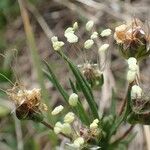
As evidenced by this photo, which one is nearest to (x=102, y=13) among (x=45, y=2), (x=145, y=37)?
(x=45, y=2)

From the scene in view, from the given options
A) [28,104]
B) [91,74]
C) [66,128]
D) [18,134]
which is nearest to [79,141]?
[66,128]

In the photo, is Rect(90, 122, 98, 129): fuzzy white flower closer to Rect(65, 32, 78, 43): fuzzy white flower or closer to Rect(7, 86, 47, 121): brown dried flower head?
Rect(7, 86, 47, 121): brown dried flower head

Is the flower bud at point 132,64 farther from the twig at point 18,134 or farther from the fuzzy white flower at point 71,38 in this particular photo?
the twig at point 18,134

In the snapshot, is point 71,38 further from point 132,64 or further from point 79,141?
point 79,141

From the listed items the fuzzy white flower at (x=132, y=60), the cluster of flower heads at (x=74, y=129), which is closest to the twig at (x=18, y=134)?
the cluster of flower heads at (x=74, y=129)

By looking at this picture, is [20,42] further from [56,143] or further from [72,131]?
[72,131]

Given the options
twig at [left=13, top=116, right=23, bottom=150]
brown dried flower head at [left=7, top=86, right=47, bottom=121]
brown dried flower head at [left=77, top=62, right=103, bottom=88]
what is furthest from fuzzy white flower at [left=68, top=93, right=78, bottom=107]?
twig at [left=13, top=116, right=23, bottom=150]
